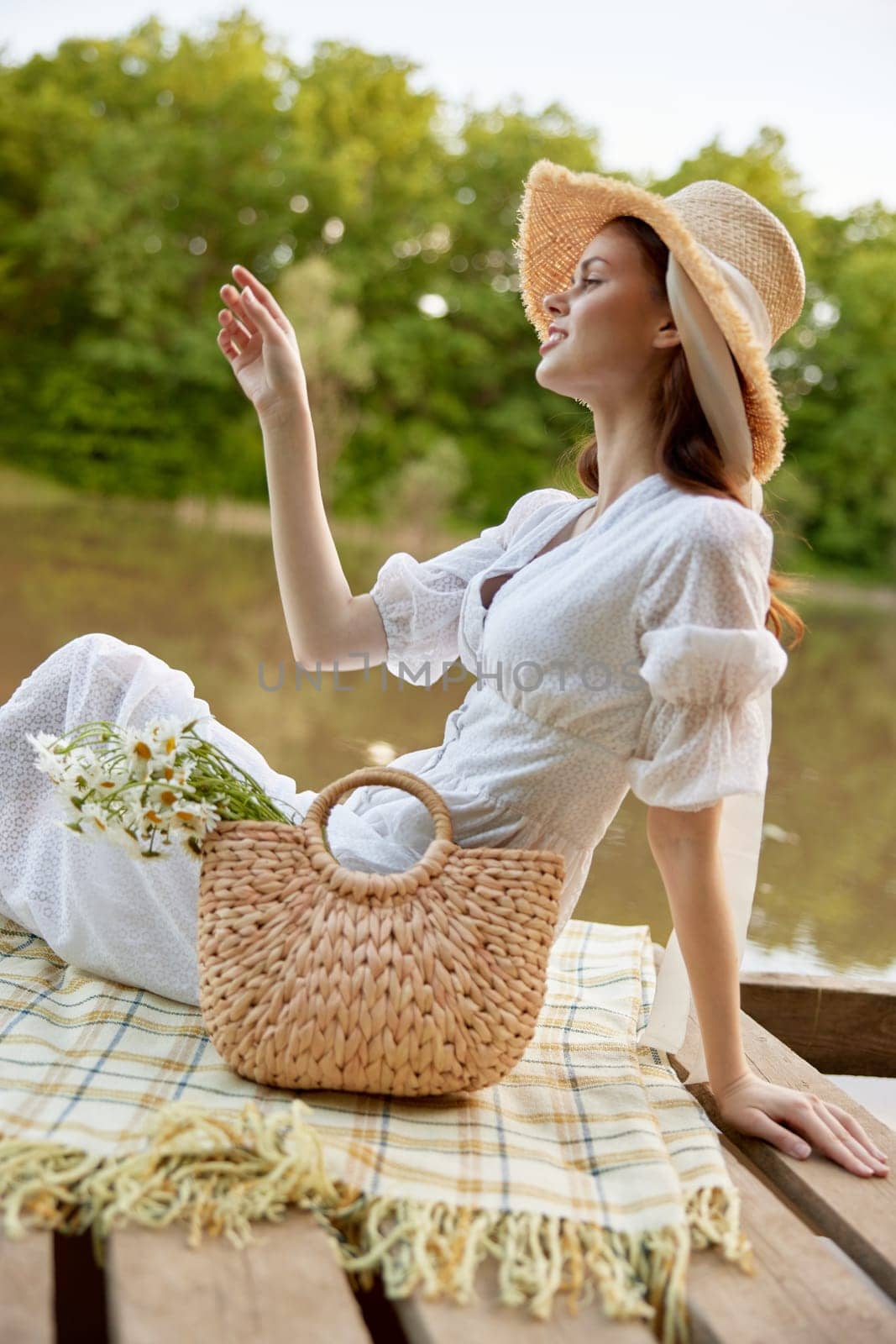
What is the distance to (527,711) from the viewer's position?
1.46 m

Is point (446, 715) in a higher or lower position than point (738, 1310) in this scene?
higher

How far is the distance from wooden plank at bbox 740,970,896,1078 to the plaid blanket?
0.46 meters

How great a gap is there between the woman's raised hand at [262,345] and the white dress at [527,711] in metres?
0.29

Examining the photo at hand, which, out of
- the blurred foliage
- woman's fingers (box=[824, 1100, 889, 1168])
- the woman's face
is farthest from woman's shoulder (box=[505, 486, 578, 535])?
the blurred foliage

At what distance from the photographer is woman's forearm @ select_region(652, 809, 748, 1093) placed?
4.48 ft

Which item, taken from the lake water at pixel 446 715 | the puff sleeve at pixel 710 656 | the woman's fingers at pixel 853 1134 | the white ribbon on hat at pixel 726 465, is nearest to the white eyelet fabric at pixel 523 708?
the puff sleeve at pixel 710 656

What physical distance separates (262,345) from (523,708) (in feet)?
2.03

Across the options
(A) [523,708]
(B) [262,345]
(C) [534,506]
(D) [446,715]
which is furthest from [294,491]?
(D) [446,715]

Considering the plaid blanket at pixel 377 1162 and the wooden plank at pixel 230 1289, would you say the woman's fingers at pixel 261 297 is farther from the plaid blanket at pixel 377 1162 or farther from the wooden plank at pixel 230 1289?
the wooden plank at pixel 230 1289

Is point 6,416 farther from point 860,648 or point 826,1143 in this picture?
point 826,1143

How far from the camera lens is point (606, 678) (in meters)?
1.40

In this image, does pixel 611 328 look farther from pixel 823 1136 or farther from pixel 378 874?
pixel 823 1136

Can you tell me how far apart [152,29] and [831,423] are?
15589mm

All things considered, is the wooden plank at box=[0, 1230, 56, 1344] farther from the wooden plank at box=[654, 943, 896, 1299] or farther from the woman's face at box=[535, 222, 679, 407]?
the woman's face at box=[535, 222, 679, 407]
